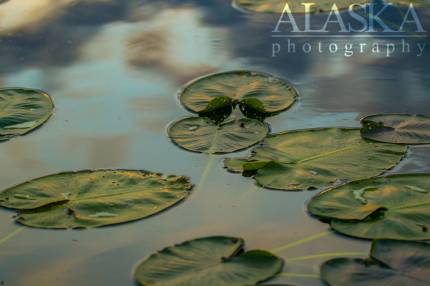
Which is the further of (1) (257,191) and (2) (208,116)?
(2) (208,116)

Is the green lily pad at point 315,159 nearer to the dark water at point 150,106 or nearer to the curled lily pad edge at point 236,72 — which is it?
the dark water at point 150,106

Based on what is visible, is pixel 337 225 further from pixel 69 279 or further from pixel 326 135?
pixel 69 279

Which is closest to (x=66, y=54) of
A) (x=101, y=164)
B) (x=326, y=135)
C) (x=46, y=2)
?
(x=46, y=2)

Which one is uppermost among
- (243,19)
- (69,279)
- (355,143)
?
(243,19)

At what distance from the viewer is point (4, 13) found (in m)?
2.96

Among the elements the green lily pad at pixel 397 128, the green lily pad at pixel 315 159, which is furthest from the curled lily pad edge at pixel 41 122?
the green lily pad at pixel 397 128

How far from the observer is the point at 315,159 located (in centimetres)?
188

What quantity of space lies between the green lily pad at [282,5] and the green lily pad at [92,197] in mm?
1154

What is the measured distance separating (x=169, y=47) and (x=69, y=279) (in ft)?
3.96

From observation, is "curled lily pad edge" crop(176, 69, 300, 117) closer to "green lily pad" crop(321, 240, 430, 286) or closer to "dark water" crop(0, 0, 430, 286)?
"dark water" crop(0, 0, 430, 286)

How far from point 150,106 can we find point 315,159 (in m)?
0.56

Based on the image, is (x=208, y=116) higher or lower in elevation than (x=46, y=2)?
lower

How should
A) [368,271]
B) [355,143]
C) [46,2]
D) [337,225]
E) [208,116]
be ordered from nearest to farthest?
[368,271], [337,225], [355,143], [208,116], [46,2]

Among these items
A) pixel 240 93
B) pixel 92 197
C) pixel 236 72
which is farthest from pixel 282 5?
pixel 92 197
